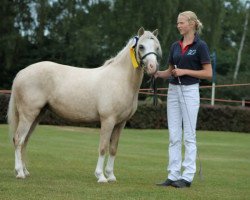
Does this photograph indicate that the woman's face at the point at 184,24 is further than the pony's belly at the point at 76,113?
No

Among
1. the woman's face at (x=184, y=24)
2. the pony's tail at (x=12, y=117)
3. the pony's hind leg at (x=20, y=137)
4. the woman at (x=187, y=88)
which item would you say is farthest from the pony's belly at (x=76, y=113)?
the woman's face at (x=184, y=24)

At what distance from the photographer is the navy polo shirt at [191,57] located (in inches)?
318

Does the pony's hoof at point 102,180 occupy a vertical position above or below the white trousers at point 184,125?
below

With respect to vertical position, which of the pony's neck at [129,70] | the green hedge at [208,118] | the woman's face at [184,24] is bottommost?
the green hedge at [208,118]

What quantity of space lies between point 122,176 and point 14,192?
9.54 ft

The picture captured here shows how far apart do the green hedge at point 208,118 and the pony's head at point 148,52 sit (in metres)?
19.4

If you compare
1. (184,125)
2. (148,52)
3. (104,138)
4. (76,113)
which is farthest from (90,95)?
(184,125)

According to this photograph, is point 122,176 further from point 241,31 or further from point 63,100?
point 241,31

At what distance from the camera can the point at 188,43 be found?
818cm

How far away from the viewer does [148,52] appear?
27.2 feet

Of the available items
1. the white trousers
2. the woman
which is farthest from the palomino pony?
the white trousers

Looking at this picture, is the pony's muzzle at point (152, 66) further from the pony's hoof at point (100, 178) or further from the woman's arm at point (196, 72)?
the pony's hoof at point (100, 178)

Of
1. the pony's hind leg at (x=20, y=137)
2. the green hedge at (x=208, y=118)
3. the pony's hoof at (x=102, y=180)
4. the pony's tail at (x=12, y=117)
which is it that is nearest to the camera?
the pony's hoof at (x=102, y=180)

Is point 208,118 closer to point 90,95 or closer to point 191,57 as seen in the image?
point 90,95
